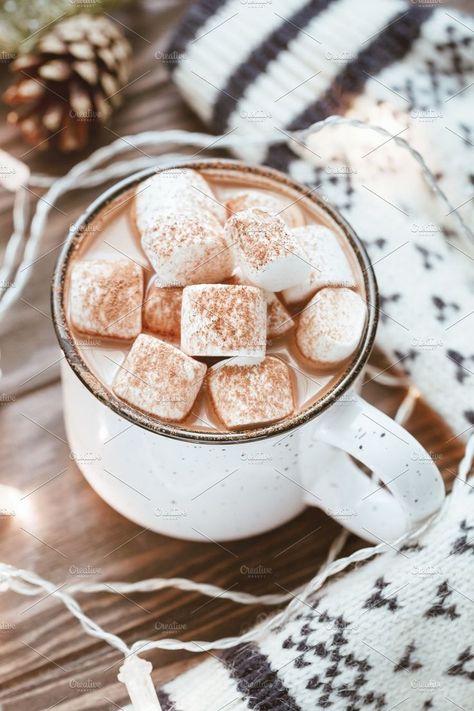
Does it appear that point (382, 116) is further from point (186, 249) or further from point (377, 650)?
point (377, 650)

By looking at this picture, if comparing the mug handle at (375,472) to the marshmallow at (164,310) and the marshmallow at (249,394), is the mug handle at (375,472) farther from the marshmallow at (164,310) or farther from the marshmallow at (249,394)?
the marshmallow at (164,310)

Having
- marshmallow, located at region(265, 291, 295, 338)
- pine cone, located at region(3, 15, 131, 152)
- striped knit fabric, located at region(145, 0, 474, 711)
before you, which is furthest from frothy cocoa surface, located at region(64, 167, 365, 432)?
pine cone, located at region(3, 15, 131, 152)

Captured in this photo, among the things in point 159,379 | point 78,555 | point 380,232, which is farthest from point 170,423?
point 380,232

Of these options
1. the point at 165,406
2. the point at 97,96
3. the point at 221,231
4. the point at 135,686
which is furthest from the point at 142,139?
the point at 135,686

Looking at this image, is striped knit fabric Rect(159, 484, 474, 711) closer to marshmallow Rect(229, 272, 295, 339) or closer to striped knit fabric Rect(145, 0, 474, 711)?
striped knit fabric Rect(145, 0, 474, 711)

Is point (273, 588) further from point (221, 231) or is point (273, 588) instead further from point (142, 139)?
point (142, 139)

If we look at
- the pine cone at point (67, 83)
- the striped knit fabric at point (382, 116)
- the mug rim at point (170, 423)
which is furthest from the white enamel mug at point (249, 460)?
the pine cone at point (67, 83)
